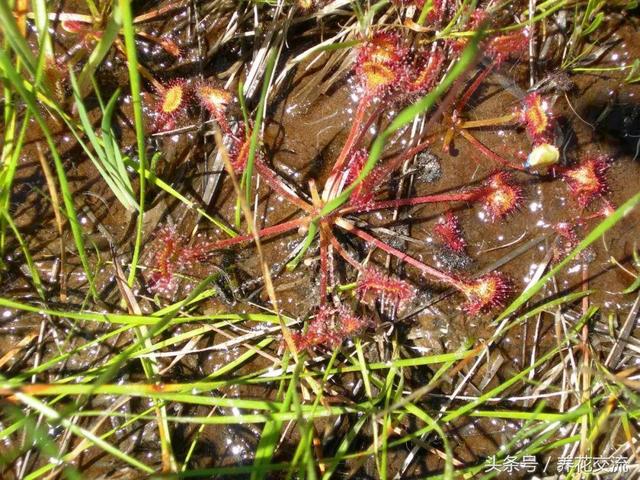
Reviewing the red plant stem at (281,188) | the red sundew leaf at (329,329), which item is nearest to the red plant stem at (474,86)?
the red plant stem at (281,188)

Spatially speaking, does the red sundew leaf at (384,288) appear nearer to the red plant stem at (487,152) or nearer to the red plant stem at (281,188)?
the red plant stem at (281,188)

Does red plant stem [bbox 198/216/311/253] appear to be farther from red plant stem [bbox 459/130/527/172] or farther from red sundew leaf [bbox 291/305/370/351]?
red plant stem [bbox 459/130/527/172]

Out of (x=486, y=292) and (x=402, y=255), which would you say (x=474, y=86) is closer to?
(x=402, y=255)

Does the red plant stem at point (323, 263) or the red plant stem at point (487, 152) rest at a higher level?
the red plant stem at point (487, 152)

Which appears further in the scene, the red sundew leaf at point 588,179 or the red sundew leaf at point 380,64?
the red sundew leaf at point 588,179

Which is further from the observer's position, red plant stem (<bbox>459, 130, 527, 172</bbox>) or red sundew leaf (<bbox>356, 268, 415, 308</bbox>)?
red plant stem (<bbox>459, 130, 527, 172</bbox>)

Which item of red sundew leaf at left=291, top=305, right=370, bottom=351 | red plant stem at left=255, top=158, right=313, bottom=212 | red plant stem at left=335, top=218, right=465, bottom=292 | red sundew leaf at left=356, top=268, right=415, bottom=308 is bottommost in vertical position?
red sundew leaf at left=291, top=305, right=370, bottom=351

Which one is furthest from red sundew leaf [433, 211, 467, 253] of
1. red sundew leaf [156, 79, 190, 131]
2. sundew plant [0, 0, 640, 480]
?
red sundew leaf [156, 79, 190, 131]
